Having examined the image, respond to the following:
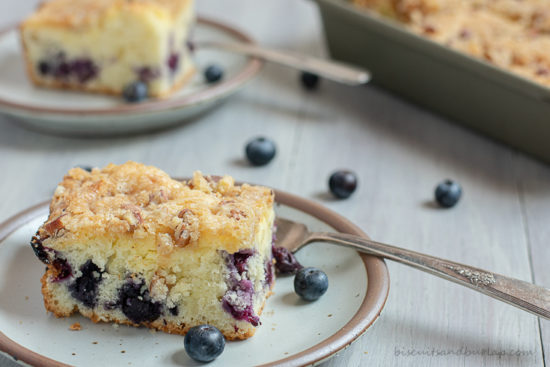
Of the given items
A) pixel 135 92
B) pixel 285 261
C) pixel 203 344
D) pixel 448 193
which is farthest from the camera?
pixel 135 92

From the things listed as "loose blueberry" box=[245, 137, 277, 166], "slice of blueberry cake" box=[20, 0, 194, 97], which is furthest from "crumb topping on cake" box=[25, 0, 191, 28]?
"loose blueberry" box=[245, 137, 277, 166]

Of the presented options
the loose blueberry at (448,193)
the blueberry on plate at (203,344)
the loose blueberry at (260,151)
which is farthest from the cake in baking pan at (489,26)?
the blueberry on plate at (203,344)

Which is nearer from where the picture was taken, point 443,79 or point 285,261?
point 285,261

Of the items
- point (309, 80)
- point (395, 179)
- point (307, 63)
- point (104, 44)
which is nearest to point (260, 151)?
point (395, 179)

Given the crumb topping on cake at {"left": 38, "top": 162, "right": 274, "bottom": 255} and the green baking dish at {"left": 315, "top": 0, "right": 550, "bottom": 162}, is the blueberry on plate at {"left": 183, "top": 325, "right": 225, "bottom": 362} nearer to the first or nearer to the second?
the crumb topping on cake at {"left": 38, "top": 162, "right": 274, "bottom": 255}

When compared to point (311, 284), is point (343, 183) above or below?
above

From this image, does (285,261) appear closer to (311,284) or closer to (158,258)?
(311,284)
